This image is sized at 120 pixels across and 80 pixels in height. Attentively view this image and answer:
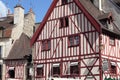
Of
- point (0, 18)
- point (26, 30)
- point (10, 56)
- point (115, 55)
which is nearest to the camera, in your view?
point (115, 55)

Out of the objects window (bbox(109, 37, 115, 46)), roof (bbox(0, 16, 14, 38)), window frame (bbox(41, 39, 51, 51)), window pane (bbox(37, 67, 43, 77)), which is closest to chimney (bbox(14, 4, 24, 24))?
roof (bbox(0, 16, 14, 38))

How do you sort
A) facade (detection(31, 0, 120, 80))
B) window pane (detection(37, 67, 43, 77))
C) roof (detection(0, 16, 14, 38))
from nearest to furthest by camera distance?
facade (detection(31, 0, 120, 80)) < window pane (detection(37, 67, 43, 77)) < roof (detection(0, 16, 14, 38))

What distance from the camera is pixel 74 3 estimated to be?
27.5 m

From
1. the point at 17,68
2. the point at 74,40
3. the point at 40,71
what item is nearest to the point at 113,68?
the point at 74,40

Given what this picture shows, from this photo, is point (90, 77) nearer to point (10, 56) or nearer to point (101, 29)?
point (101, 29)

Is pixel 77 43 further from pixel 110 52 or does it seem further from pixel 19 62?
pixel 19 62

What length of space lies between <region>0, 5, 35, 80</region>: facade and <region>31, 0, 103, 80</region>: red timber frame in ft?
16.0

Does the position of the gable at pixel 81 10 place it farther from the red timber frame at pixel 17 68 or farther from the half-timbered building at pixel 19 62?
the red timber frame at pixel 17 68

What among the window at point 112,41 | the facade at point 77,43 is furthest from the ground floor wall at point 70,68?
the window at point 112,41

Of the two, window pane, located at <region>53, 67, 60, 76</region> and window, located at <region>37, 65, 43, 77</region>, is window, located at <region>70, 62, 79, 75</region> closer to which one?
window pane, located at <region>53, 67, 60, 76</region>

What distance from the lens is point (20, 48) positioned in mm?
36094

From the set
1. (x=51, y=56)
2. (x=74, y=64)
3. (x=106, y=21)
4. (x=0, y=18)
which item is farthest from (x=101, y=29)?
(x=0, y=18)

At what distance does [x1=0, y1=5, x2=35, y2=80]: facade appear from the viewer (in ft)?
113

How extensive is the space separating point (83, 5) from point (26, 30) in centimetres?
1447
